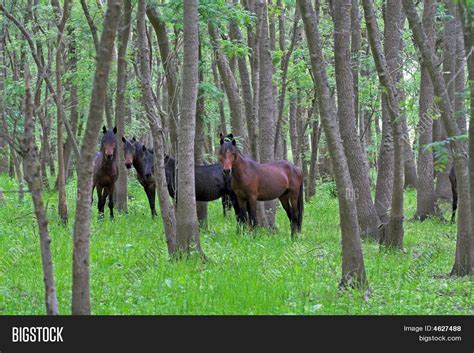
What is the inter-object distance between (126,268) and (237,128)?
301 inches

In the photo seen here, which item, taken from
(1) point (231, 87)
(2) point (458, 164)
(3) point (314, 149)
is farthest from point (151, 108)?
(3) point (314, 149)

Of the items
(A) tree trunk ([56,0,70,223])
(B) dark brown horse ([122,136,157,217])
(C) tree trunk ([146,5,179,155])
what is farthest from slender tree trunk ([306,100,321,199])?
(A) tree trunk ([56,0,70,223])

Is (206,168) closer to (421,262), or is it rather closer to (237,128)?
(237,128)

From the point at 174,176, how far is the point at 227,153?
8.99 feet

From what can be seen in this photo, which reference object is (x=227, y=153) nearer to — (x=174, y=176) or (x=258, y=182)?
(x=258, y=182)

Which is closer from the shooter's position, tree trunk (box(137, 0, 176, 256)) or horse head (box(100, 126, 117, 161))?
tree trunk (box(137, 0, 176, 256))

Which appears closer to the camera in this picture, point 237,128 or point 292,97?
point 237,128

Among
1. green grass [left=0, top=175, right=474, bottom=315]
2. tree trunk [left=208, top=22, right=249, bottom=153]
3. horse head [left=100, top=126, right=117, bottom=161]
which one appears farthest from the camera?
horse head [left=100, top=126, right=117, bottom=161]

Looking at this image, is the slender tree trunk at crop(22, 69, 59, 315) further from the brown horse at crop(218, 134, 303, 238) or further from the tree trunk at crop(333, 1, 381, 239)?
the brown horse at crop(218, 134, 303, 238)

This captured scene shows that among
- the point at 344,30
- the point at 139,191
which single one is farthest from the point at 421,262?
the point at 139,191

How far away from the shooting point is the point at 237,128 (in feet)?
59.4

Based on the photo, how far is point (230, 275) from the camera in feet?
33.7

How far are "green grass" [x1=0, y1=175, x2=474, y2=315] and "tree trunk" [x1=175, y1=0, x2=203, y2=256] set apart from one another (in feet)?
1.63

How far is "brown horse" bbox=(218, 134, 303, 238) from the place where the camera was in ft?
51.8
